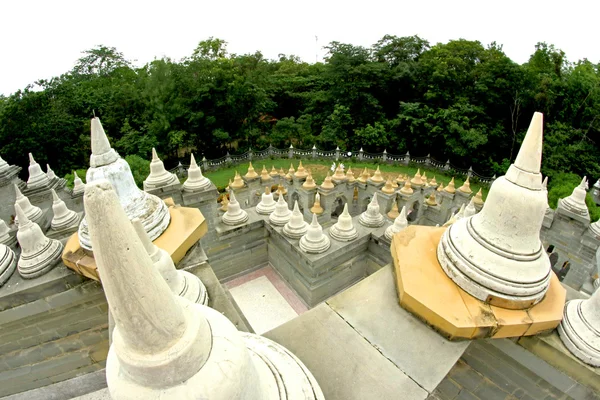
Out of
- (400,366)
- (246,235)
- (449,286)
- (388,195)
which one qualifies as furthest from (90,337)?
(388,195)

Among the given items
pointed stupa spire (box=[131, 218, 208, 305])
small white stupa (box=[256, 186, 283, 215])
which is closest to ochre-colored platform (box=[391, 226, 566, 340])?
pointed stupa spire (box=[131, 218, 208, 305])

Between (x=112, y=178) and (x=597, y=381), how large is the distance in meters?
4.76

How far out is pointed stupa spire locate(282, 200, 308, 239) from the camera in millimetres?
6195

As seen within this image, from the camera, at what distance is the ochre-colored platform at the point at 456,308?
2.13 meters

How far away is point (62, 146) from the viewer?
65.0 feet

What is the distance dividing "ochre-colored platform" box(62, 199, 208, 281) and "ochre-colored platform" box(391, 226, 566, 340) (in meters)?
2.41

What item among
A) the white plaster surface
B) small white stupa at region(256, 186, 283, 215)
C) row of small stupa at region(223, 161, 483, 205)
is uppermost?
small white stupa at region(256, 186, 283, 215)

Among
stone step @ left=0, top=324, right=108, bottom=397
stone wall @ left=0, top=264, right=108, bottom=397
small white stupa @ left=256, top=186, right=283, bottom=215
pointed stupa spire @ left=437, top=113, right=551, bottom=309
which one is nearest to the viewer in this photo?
pointed stupa spire @ left=437, top=113, right=551, bottom=309

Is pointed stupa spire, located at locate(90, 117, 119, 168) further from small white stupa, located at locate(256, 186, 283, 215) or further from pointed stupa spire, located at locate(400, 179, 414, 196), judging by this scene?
pointed stupa spire, located at locate(400, 179, 414, 196)

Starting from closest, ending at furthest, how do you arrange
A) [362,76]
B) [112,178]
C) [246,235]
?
[112,178], [246,235], [362,76]

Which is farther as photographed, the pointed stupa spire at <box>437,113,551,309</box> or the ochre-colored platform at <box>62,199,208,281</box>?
the ochre-colored platform at <box>62,199,208,281</box>

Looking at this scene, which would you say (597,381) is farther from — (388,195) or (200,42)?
(200,42)

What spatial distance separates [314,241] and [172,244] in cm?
286

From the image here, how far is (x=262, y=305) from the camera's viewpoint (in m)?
6.37
